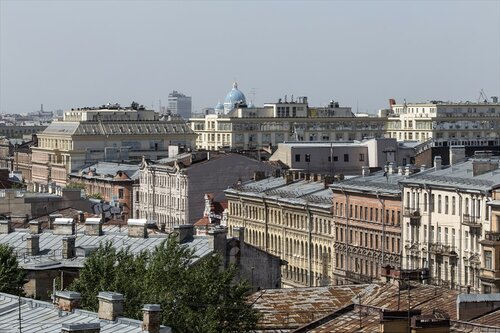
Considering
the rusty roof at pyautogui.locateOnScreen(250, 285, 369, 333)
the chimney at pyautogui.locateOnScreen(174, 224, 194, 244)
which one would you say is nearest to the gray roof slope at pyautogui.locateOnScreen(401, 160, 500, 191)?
the chimney at pyautogui.locateOnScreen(174, 224, 194, 244)

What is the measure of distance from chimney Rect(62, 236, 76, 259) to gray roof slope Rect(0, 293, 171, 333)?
18.0 meters

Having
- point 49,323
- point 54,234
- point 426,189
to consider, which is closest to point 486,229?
point 426,189

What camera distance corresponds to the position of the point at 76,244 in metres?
Answer: 66.6

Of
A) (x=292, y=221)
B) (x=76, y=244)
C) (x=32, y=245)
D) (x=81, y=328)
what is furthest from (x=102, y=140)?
(x=81, y=328)

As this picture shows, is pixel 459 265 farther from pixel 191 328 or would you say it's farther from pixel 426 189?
pixel 191 328

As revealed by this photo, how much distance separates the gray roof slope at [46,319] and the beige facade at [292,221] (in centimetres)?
4973

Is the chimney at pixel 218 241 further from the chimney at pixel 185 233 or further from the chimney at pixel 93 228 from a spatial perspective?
the chimney at pixel 93 228

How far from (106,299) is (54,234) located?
1188 inches

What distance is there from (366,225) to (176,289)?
A: 4569 centimetres

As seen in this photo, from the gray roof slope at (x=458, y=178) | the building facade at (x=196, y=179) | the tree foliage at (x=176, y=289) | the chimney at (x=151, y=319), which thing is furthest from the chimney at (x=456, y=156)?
the chimney at (x=151, y=319)

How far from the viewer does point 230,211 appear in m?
114

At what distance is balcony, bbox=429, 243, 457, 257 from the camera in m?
81.9

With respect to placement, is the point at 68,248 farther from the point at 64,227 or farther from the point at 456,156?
the point at 456,156

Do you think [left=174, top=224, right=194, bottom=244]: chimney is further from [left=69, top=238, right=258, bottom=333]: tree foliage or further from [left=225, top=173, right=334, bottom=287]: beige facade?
[left=225, top=173, right=334, bottom=287]: beige facade
